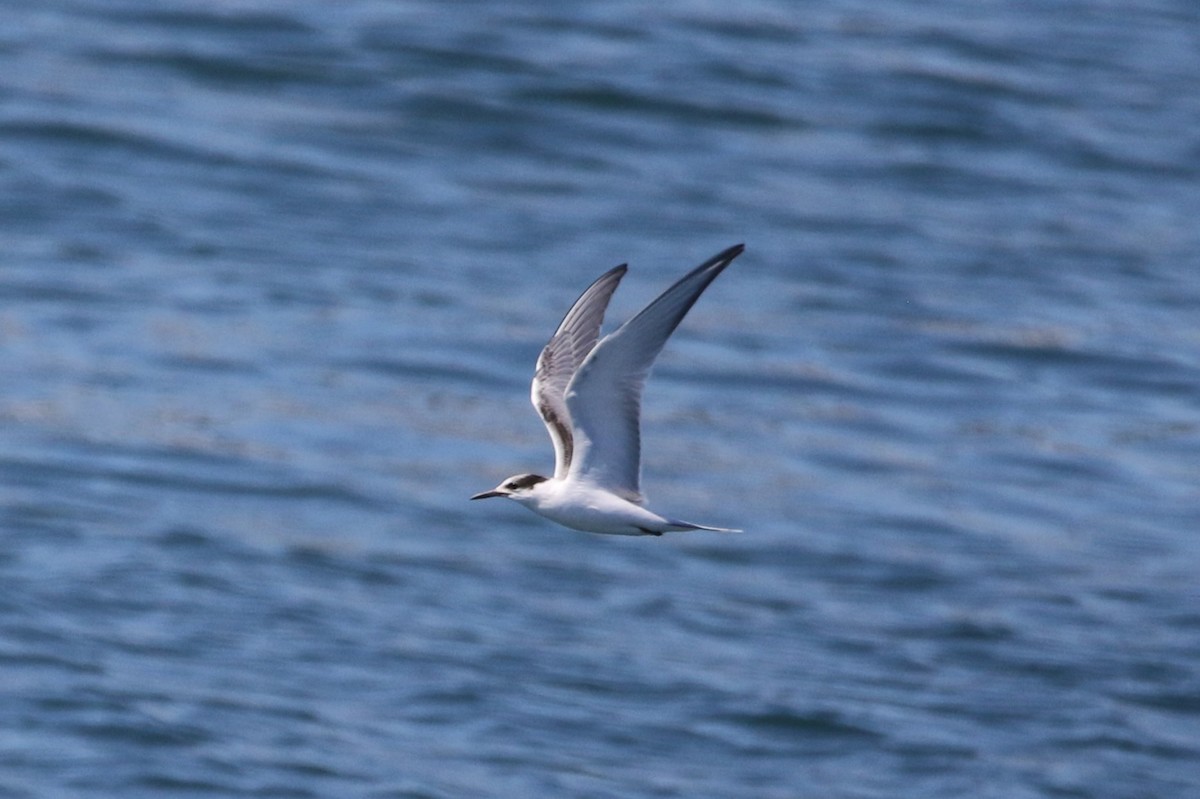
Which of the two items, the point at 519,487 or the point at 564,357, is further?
the point at 564,357

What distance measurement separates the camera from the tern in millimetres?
8969

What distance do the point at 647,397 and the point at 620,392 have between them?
13.0m

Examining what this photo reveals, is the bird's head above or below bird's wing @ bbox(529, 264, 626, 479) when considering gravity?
below

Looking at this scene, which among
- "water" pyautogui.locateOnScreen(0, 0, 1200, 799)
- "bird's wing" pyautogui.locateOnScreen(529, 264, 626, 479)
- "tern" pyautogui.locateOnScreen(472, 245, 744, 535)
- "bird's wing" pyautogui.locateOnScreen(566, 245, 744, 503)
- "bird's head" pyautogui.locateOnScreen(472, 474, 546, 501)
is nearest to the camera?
"bird's wing" pyautogui.locateOnScreen(566, 245, 744, 503)

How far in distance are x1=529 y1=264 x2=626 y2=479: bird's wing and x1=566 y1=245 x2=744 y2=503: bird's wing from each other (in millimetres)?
447

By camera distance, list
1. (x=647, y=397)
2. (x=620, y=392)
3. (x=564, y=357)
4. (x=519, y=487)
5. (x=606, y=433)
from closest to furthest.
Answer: (x=620, y=392) < (x=606, y=433) < (x=519, y=487) < (x=564, y=357) < (x=647, y=397)

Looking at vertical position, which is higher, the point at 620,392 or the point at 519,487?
the point at 620,392

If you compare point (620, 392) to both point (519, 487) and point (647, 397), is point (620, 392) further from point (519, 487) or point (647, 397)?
point (647, 397)

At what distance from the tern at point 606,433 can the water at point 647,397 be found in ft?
20.5

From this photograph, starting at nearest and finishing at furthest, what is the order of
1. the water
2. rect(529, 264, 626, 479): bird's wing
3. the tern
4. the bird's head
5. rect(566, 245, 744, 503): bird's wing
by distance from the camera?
1. rect(566, 245, 744, 503): bird's wing
2. the tern
3. the bird's head
4. rect(529, 264, 626, 479): bird's wing
5. the water

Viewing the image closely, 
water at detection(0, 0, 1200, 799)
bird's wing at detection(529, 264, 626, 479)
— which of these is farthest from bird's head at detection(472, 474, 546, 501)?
water at detection(0, 0, 1200, 799)

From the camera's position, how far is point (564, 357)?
33.7 ft

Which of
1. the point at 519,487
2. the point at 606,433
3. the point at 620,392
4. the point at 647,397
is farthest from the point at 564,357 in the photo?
the point at 647,397

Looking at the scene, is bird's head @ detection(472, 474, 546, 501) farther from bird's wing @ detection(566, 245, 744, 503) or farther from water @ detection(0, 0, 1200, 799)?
water @ detection(0, 0, 1200, 799)
